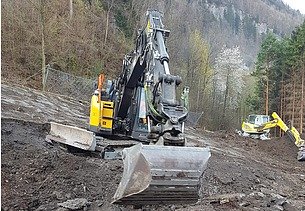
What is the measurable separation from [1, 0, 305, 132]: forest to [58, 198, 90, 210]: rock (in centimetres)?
1492

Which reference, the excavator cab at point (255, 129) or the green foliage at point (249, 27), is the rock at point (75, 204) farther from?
the green foliage at point (249, 27)

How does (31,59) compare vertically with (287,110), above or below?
above

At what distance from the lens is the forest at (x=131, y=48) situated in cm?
2170

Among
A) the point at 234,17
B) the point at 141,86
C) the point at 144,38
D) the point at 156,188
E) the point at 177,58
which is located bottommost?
the point at 156,188

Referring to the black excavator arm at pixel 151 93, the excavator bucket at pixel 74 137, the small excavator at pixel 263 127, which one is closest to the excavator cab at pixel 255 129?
the small excavator at pixel 263 127

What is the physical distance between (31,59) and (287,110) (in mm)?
20611

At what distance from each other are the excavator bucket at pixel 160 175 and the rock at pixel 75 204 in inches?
47.7

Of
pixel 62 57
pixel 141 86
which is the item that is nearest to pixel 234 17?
pixel 62 57

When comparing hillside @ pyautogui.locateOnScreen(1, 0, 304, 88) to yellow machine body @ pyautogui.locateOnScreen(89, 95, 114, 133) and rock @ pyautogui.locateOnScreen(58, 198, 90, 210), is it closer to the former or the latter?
yellow machine body @ pyautogui.locateOnScreen(89, 95, 114, 133)

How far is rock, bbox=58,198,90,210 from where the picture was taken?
18.0 ft

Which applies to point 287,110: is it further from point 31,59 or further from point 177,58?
point 31,59

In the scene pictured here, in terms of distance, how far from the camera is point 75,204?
5.54m

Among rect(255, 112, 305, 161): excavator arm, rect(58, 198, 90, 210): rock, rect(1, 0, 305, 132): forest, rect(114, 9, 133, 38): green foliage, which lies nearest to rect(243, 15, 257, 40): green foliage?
rect(1, 0, 305, 132): forest

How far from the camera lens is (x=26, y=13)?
74.2ft
